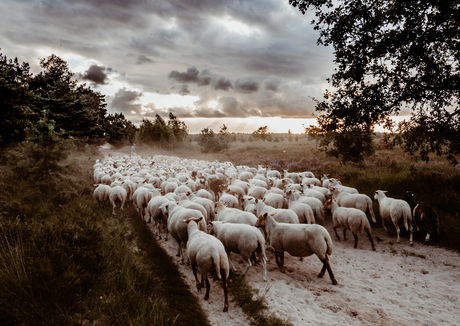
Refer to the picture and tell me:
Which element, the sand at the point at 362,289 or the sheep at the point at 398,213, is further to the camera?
the sheep at the point at 398,213

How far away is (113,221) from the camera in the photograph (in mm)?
9773

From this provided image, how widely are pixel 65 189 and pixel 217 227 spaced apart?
9.48 metres

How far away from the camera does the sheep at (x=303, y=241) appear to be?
6.36 meters

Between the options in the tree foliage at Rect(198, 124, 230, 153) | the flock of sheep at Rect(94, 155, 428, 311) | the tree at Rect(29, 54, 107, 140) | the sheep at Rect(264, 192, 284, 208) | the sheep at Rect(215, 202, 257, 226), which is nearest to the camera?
the flock of sheep at Rect(94, 155, 428, 311)

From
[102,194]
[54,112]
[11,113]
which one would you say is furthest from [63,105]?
[102,194]

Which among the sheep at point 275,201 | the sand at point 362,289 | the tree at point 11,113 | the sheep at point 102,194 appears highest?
the tree at point 11,113

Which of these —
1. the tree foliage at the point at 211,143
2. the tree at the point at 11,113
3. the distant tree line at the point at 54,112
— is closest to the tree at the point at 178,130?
the distant tree line at the point at 54,112

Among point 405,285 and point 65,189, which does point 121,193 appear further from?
point 405,285

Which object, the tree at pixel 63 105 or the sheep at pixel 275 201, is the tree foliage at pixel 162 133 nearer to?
the tree at pixel 63 105

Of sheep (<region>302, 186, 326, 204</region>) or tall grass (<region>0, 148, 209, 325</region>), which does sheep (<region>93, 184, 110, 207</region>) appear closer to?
tall grass (<region>0, 148, 209, 325</region>)

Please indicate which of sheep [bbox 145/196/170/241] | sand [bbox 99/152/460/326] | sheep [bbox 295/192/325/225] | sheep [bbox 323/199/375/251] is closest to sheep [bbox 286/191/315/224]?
sheep [bbox 295/192/325/225]

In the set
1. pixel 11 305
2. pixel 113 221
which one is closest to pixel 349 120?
pixel 113 221

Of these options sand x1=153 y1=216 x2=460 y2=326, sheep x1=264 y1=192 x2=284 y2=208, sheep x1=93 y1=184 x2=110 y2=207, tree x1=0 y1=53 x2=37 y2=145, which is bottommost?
sand x1=153 y1=216 x2=460 y2=326

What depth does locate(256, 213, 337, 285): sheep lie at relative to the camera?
20.9 ft
